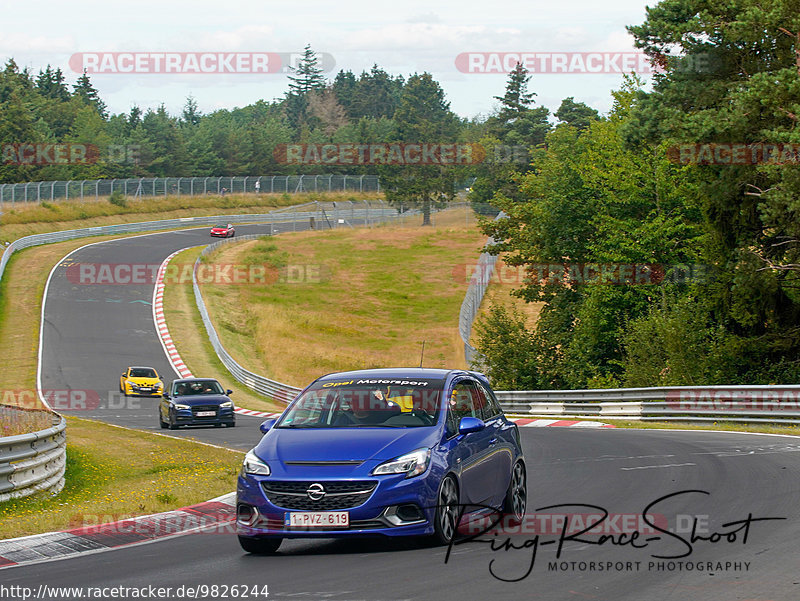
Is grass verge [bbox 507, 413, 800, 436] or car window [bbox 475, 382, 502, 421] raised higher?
car window [bbox 475, 382, 502, 421]

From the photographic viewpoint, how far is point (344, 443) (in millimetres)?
8766

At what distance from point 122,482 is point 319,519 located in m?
7.88

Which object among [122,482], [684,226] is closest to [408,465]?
[122,482]

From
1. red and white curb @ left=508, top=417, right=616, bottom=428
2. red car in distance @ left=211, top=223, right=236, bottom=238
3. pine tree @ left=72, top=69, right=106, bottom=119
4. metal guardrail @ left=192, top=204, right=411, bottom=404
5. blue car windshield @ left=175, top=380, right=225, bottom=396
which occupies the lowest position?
metal guardrail @ left=192, top=204, right=411, bottom=404

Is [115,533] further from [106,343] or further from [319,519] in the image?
[106,343]

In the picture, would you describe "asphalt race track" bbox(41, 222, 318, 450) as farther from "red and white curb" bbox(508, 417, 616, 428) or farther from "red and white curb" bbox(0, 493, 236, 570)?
"red and white curb" bbox(0, 493, 236, 570)

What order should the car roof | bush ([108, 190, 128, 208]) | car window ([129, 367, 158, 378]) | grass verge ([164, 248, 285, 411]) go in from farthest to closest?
bush ([108, 190, 128, 208])
grass verge ([164, 248, 285, 411])
car window ([129, 367, 158, 378])
the car roof

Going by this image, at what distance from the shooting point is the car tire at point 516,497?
33.4 ft

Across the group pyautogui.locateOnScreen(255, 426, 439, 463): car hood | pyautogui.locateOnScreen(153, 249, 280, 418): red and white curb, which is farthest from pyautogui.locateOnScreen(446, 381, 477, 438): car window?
pyautogui.locateOnScreen(153, 249, 280, 418): red and white curb

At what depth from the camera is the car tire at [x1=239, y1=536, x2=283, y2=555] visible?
28.5 ft

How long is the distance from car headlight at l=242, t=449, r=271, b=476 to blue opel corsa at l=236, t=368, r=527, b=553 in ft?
0.03

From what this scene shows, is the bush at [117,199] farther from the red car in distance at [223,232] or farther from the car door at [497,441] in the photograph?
the car door at [497,441]

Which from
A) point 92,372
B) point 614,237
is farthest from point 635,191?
point 92,372

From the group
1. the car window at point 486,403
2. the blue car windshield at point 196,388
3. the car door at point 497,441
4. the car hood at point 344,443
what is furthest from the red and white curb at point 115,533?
the blue car windshield at point 196,388
